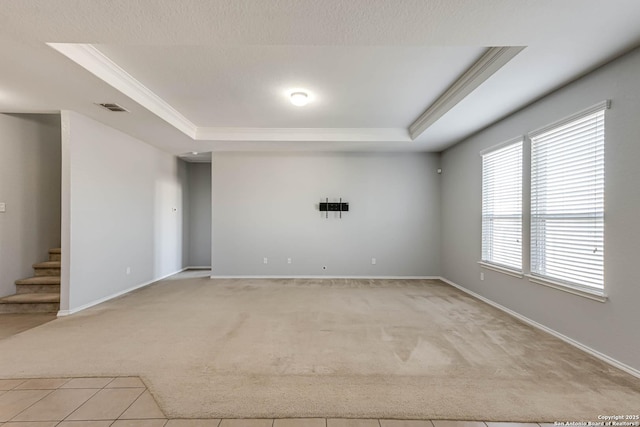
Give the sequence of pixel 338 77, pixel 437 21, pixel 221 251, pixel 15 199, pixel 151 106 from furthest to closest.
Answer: pixel 221 251, pixel 15 199, pixel 151 106, pixel 338 77, pixel 437 21

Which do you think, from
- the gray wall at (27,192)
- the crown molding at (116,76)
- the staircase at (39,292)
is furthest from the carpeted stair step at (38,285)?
the crown molding at (116,76)

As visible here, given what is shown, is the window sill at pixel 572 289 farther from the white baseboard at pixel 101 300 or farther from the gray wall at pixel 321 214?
the white baseboard at pixel 101 300

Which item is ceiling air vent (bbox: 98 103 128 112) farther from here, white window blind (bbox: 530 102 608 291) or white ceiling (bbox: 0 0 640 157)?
white window blind (bbox: 530 102 608 291)

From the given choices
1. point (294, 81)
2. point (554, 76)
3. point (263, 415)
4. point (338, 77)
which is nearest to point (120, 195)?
point (294, 81)

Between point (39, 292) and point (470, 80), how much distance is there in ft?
21.8

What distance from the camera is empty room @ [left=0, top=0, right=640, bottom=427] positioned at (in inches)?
81.4

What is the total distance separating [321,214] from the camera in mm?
6555

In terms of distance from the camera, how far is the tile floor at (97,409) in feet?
6.08

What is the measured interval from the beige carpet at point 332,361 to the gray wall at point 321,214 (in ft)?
6.92

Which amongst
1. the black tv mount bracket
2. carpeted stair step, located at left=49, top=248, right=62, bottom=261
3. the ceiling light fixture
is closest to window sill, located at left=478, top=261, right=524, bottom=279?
the black tv mount bracket

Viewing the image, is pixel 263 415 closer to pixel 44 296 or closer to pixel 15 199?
pixel 44 296

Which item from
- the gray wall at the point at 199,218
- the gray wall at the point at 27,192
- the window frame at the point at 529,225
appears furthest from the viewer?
the gray wall at the point at 199,218

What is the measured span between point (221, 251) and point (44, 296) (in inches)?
116

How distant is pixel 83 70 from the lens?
2.83 metres
